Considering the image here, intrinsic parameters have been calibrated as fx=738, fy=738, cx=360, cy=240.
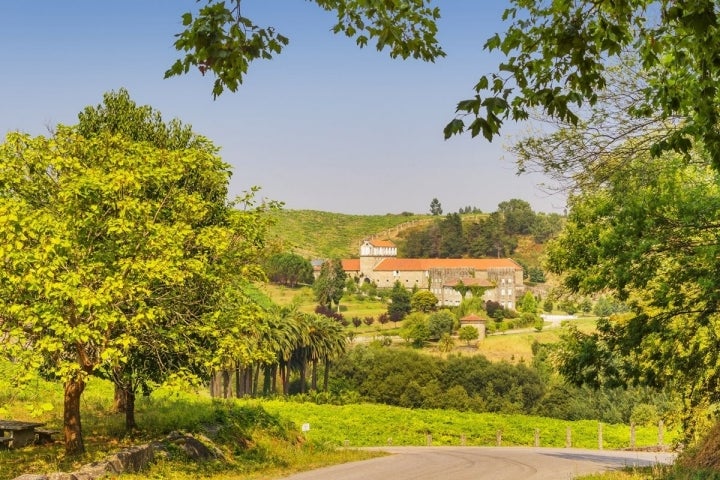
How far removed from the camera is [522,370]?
Result: 87.8 metres

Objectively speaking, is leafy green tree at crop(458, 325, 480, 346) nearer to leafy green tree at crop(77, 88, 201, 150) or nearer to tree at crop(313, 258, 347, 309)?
tree at crop(313, 258, 347, 309)

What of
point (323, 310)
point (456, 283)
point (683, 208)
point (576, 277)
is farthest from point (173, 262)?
point (456, 283)

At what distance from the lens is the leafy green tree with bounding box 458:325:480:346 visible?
130 meters

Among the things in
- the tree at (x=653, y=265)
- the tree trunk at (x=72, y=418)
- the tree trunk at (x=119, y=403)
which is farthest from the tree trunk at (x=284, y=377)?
the tree at (x=653, y=265)

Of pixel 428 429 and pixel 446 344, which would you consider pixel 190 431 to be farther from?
pixel 446 344

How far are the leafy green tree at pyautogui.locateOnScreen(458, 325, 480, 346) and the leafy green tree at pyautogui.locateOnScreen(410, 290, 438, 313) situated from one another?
98.6ft

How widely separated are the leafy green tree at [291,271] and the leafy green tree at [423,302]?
117 ft

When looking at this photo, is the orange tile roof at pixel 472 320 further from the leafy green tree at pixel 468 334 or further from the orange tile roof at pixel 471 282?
the orange tile roof at pixel 471 282

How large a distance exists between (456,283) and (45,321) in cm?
17502

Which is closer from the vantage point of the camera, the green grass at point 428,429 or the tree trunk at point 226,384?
the green grass at point 428,429

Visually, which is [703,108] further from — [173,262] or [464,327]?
[464,327]

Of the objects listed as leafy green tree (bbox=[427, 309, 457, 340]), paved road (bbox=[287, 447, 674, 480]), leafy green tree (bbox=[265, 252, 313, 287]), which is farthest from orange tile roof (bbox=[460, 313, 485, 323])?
paved road (bbox=[287, 447, 674, 480])

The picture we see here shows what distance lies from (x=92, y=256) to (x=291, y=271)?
173 meters

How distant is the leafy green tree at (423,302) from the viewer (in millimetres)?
163750
